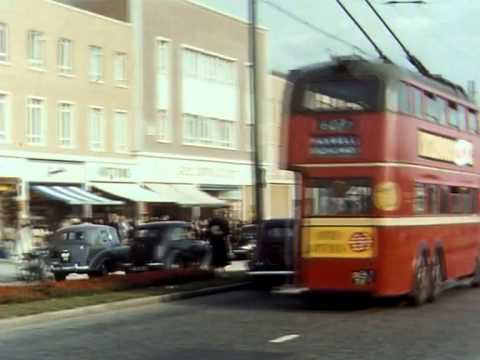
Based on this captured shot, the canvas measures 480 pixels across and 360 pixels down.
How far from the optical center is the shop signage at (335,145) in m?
16.4

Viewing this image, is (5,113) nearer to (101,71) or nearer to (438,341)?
(101,71)


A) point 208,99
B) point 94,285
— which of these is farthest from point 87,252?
point 208,99

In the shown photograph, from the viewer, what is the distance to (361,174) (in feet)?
53.6

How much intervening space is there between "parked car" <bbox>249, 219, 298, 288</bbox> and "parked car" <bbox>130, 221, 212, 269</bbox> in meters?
4.51

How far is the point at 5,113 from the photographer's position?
4053 cm

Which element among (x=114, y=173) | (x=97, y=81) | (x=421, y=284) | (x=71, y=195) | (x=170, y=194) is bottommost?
(x=421, y=284)

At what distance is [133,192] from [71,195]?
5.23 metres

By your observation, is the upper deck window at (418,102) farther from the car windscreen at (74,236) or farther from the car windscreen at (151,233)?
the car windscreen at (74,236)

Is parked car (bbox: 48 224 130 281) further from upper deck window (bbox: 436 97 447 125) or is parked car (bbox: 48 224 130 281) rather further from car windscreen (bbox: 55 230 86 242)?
upper deck window (bbox: 436 97 447 125)

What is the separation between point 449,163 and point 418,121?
224cm

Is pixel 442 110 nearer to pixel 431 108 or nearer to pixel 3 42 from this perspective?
pixel 431 108

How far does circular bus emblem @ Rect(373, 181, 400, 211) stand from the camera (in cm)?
1622

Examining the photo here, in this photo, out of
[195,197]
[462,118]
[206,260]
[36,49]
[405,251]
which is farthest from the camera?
[195,197]

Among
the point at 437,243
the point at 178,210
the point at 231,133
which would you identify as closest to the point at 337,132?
the point at 437,243
